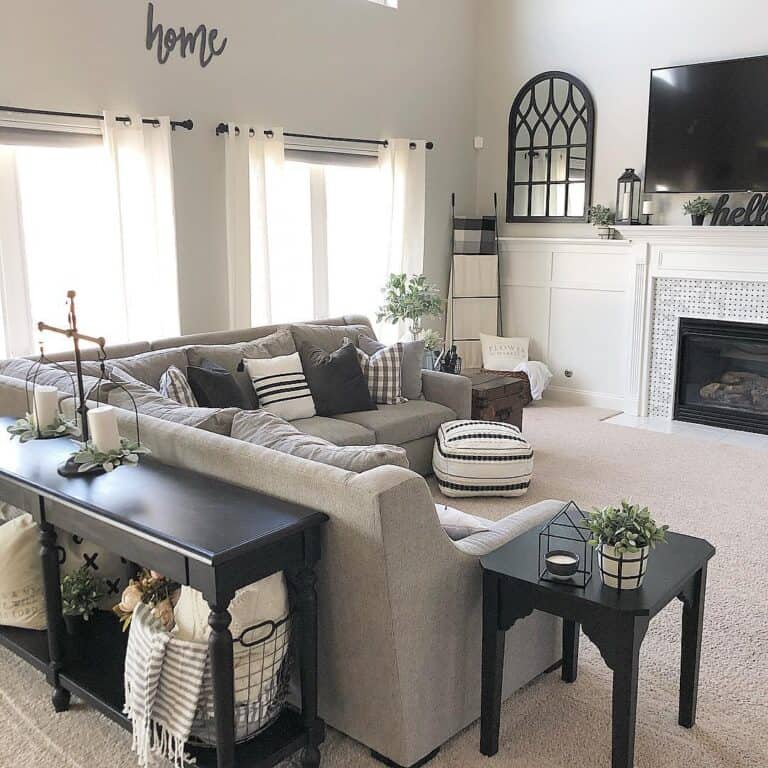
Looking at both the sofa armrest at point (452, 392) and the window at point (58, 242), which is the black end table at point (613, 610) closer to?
the sofa armrest at point (452, 392)

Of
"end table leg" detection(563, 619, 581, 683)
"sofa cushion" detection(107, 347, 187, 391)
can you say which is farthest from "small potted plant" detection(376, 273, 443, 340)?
"end table leg" detection(563, 619, 581, 683)

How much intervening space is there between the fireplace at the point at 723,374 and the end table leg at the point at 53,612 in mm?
4868

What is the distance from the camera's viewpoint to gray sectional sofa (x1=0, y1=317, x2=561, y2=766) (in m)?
2.15

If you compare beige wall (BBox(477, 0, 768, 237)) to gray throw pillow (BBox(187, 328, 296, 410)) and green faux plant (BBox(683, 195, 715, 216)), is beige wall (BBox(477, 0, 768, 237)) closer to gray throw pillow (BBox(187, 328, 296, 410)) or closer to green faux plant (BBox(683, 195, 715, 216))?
green faux plant (BBox(683, 195, 715, 216))

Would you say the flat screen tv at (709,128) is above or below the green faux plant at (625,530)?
above

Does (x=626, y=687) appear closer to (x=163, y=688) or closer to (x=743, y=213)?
(x=163, y=688)

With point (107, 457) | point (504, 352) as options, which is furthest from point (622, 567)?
point (504, 352)

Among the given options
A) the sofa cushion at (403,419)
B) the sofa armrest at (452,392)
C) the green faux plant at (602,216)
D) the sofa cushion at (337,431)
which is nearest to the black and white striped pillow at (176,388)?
the sofa cushion at (337,431)

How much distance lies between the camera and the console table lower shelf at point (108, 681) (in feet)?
7.41

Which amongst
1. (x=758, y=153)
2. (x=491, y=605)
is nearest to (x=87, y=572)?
(x=491, y=605)

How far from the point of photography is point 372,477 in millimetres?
2145

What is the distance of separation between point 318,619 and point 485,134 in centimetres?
565

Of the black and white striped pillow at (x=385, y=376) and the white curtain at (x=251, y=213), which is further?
the white curtain at (x=251, y=213)

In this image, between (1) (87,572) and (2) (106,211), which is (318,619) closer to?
(1) (87,572)
